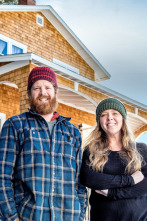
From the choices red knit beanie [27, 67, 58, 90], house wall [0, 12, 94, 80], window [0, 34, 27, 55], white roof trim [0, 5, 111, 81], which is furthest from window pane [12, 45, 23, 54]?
red knit beanie [27, 67, 58, 90]

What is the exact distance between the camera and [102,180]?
2.85 m

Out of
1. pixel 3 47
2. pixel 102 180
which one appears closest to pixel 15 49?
pixel 3 47

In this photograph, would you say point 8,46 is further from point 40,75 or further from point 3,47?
point 40,75

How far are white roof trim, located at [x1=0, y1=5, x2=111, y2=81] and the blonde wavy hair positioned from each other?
8990mm

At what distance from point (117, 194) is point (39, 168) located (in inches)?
30.1

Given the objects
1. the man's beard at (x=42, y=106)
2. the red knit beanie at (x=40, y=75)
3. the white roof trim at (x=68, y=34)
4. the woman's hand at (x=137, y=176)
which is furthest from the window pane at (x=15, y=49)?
the woman's hand at (x=137, y=176)

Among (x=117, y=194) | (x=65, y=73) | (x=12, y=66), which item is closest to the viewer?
(x=117, y=194)

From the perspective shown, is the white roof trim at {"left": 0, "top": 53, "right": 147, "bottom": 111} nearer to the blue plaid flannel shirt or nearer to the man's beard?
the man's beard

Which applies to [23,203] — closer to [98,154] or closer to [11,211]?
[11,211]

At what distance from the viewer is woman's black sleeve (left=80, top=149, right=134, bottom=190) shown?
9.30ft

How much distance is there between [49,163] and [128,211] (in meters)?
0.84

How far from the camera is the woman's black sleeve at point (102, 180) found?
2.83 metres

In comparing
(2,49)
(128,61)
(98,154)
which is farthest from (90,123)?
(128,61)

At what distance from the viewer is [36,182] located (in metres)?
2.54
